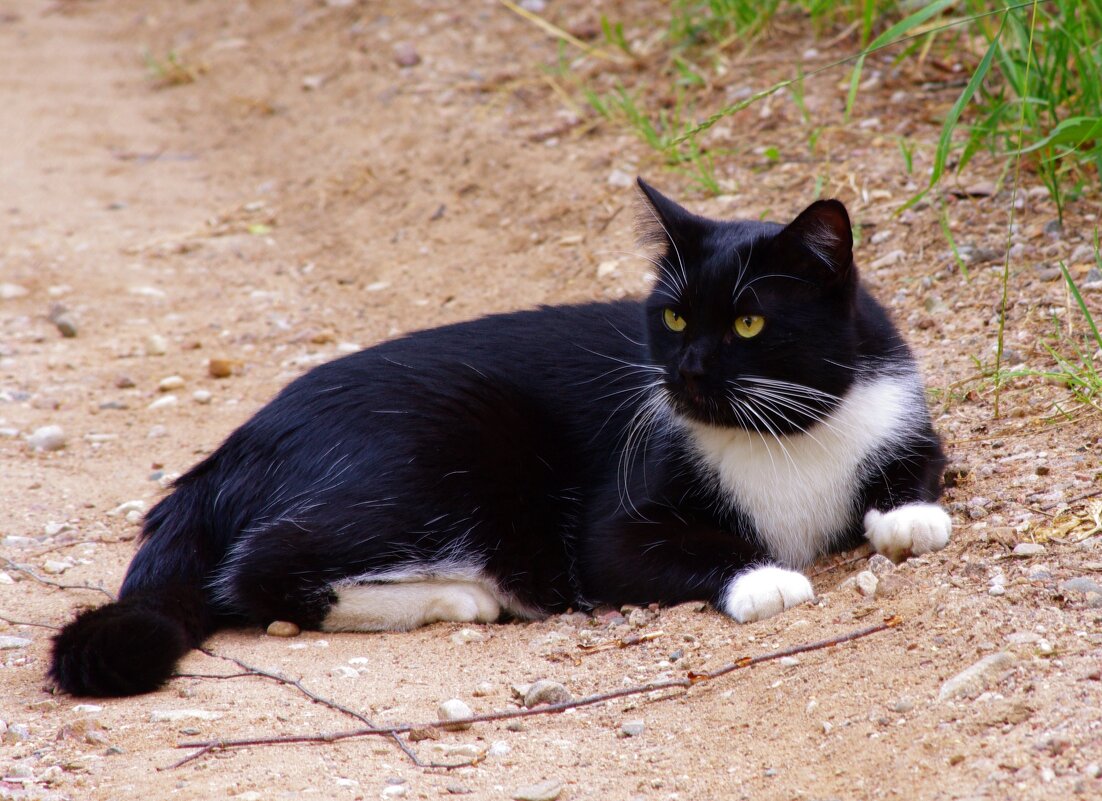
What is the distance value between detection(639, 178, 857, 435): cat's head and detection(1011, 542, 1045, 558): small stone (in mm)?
570

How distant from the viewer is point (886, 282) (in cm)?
409

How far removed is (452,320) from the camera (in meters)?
4.82

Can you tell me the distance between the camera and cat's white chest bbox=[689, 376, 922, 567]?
283cm

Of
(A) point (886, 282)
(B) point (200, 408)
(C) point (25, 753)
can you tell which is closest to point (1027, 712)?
(C) point (25, 753)

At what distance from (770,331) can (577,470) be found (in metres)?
0.82

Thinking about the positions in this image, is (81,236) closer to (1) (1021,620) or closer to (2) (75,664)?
(2) (75,664)

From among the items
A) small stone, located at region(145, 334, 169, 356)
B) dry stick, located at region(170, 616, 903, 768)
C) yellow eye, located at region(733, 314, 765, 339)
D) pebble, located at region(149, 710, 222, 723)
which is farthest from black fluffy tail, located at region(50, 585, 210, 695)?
small stone, located at region(145, 334, 169, 356)

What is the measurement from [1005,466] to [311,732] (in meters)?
1.81

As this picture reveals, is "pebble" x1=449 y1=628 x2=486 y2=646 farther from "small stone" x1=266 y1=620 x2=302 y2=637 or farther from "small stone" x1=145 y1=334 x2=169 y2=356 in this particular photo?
"small stone" x1=145 y1=334 x2=169 y2=356

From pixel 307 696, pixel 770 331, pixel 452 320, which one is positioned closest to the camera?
pixel 307 696

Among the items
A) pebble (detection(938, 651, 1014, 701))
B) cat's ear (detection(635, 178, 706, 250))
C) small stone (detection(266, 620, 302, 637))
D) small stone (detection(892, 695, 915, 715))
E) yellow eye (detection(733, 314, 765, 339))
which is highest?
cat's ear (detection(635, 178, 706, 250))

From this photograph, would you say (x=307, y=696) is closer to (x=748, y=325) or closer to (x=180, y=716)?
(x=180, y=716)

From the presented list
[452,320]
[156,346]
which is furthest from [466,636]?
[156,346]

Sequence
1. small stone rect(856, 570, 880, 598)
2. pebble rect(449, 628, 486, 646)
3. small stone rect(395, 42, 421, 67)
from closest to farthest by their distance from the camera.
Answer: small stone rect(856, 570, 880, 598) < pebble rect(449, 628, 486, 646) < small stone rect(395, 42, 421, 67)
